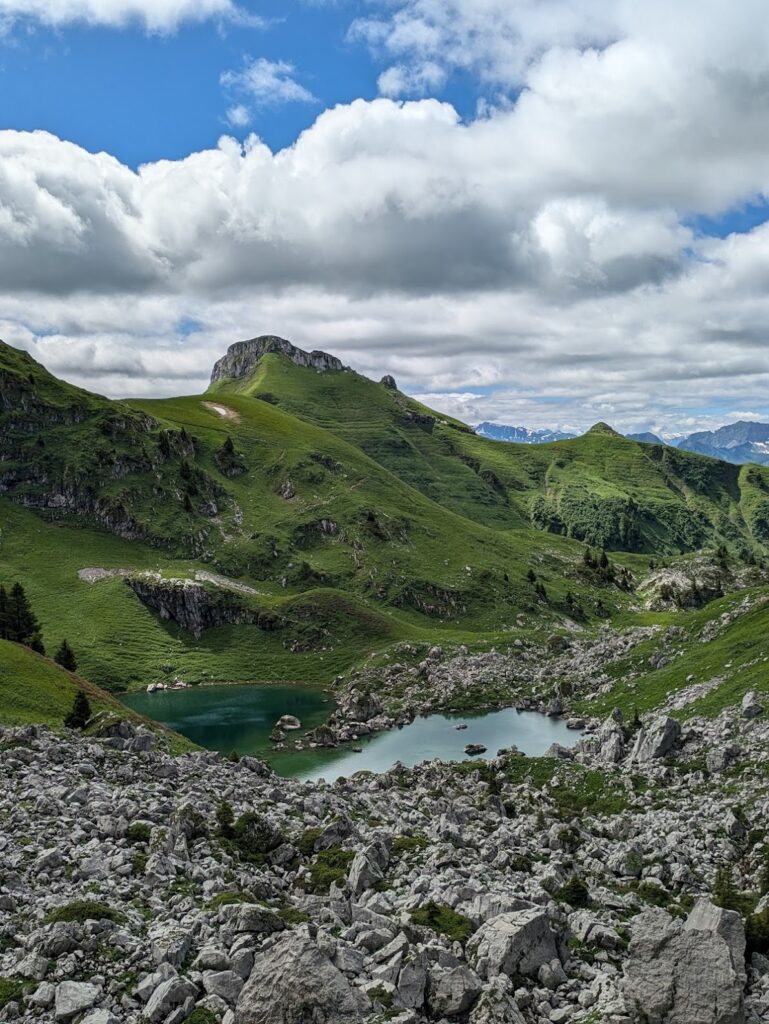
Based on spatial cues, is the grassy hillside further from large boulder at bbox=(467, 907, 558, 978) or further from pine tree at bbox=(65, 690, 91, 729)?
large boulder at bbox=(467, 907, 558, 978)

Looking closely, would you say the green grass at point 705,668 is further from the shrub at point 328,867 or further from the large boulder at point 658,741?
the shrub at point 328,867

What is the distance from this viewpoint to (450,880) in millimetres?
34531

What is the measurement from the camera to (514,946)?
24953mm

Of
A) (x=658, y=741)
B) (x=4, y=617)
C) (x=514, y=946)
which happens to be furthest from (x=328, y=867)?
(x=4, y=617)

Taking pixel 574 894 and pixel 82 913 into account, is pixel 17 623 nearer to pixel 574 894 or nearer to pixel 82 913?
pixel 82 913

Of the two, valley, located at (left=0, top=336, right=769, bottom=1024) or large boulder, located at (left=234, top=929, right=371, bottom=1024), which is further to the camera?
valley, located at (left=0, top=336, right=769, bottom=1024)

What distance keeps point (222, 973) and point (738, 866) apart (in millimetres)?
33402

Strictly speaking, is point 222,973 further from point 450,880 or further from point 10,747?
point 10,747

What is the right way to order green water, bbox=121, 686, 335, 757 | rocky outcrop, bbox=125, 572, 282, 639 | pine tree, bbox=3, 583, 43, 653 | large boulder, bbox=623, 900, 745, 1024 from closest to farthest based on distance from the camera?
large boulder, bbox=623, 900, 745, 1024, pine tree, bbox=3, 583, 43, 653, green water, bbox=121, 686, 335, 757, rocky outcrop, bbox=125, 572, 282, 639

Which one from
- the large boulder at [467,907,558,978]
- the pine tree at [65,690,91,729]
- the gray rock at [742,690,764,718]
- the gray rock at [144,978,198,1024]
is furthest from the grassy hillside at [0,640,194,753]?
the gray rock at [742,690,764,718]

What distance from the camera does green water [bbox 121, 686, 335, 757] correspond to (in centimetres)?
11056

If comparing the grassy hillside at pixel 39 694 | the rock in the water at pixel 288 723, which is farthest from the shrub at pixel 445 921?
the rock in the water at pixel 288 723

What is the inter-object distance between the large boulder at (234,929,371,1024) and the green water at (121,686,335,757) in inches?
3271

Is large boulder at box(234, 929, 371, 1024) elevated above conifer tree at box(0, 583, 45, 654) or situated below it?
above
